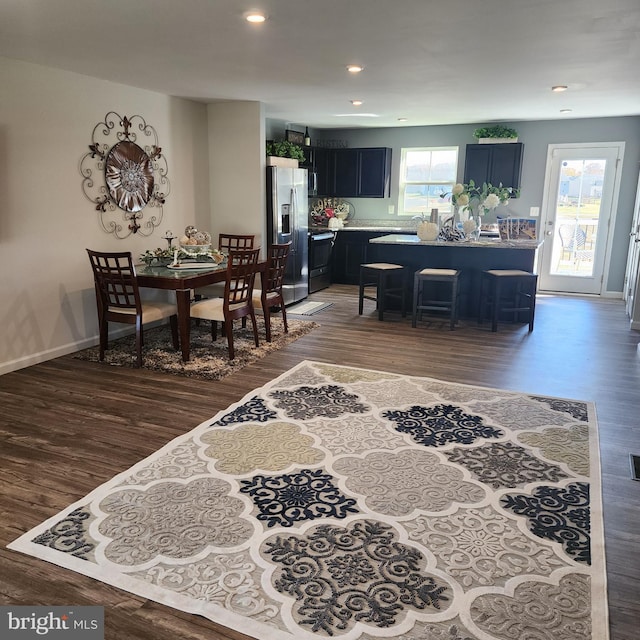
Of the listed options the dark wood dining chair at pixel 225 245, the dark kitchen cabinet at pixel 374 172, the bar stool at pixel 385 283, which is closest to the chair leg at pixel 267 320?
the dark wood dining chair at pixel 225 245

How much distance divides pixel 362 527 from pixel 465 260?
4.63 m

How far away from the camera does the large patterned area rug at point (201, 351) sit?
4430 mm

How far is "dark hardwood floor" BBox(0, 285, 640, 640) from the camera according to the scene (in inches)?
76.3

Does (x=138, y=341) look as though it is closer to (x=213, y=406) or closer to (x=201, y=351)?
(x=201, y=351)

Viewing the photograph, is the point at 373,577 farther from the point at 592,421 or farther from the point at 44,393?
the point at 44,393

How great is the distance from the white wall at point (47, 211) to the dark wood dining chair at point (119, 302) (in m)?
0.38

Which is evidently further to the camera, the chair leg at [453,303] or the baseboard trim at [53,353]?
the chair leg at [453,303]

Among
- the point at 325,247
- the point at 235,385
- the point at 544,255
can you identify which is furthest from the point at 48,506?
the point at 544,255

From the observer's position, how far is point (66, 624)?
1.78 m

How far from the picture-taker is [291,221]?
679 cm

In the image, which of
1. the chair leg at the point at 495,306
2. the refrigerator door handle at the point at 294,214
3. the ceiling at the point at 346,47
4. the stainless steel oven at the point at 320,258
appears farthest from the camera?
the stainless steel oven at the point at 320,258

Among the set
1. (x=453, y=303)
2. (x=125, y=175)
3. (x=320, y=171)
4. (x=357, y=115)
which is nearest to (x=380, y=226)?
(x=320, y=171)

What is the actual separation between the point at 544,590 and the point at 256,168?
5.39 metres

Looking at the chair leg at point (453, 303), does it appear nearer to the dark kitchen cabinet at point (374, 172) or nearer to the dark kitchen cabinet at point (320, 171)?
the dark kitchen cabinet at point (374, 172)
